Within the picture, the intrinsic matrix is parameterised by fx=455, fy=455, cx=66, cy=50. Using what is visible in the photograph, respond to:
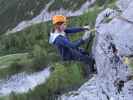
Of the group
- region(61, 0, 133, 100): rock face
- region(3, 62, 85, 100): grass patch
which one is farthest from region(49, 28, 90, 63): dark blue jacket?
region(61, 0, 133, 100): rock face

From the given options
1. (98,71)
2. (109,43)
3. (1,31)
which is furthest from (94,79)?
(1,31)

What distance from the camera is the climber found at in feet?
71.9

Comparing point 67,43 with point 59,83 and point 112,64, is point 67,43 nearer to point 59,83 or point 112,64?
point 59,83

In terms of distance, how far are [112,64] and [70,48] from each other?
4.29 m

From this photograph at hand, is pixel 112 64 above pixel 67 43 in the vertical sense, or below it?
below

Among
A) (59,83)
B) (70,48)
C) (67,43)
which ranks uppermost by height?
(67,43)

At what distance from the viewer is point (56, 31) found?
2214 cm

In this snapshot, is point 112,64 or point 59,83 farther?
point 59,83

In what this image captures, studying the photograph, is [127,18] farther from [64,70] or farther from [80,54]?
[64,70]

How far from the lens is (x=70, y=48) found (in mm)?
22516

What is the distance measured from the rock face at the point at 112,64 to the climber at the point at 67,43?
1.34m

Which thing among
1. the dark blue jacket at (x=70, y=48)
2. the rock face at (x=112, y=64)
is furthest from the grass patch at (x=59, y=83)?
the rock face at (x=112, y=64)

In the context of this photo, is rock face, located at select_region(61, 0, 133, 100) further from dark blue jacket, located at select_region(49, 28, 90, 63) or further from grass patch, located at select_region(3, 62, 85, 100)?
grass patch, located at select_region(3, 62, 85, 100)

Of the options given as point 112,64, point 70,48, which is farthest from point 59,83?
point 112,64
